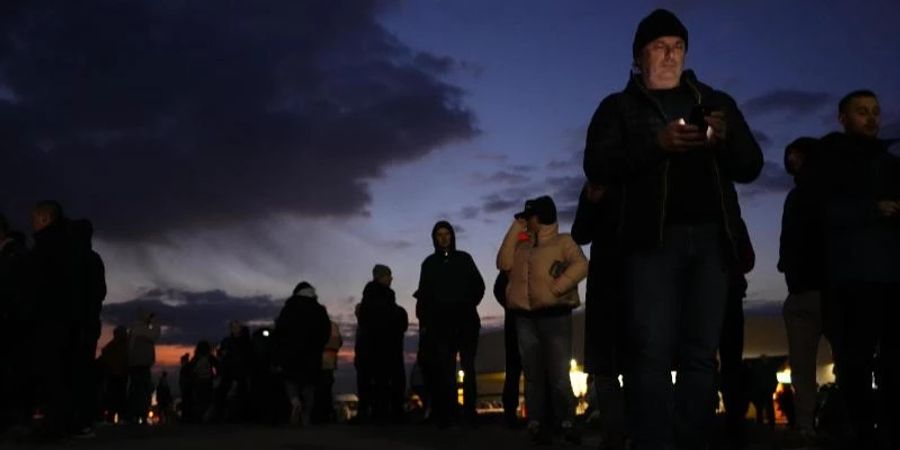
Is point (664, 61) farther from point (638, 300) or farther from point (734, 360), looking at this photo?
point (734, 360)

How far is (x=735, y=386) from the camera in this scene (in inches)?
284

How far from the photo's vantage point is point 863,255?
18.6 ft

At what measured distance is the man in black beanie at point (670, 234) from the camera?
14.0 feet

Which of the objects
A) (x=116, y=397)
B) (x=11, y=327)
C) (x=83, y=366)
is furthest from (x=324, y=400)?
(x=83, y=366)

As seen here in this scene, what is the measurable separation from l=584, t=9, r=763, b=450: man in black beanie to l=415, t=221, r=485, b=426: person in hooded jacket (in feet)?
20.9

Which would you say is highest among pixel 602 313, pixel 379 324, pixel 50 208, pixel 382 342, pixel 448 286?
pixel 50 208

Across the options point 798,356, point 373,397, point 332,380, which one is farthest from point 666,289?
point 332,380

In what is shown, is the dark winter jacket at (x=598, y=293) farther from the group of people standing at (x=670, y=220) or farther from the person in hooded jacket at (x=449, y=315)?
the person in hooded jacket at (x=449, y=315)

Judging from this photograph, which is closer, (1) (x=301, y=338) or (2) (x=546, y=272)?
(2) (x=546, y=272)

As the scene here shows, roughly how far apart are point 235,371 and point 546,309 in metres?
9.13

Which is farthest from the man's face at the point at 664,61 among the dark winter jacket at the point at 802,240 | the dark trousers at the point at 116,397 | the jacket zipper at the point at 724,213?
the dark trousers at the point at 116,397

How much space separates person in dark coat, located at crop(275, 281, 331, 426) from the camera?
1308 cm

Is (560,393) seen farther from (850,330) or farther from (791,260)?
(850,330)

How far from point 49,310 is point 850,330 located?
6247mm
